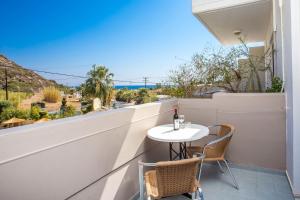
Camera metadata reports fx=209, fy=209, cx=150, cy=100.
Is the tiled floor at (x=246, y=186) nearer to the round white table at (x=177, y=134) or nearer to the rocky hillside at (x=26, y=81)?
the round white table at (x=177, y=134)

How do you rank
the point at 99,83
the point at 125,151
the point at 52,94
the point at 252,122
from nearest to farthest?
1. the point at 125,151
2. the point at 252,122
3. the point at 52,94
4. the point at 99,83

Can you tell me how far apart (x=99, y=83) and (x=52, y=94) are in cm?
1236

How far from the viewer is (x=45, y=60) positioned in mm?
28906

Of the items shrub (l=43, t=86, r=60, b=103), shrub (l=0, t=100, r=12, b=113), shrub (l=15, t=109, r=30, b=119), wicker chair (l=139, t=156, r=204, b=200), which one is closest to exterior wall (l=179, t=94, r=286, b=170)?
wicker chair (l=139, t=156, r=204, b=200)

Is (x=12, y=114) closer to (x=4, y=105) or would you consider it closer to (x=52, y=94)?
(x=4, y=105)

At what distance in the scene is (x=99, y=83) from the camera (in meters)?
24.5

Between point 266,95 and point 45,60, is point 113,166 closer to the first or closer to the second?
point 266,95

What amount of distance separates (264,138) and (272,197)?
0.91m

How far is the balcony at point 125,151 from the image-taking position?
1279 mm

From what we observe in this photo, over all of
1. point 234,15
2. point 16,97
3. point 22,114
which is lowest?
point 22,114

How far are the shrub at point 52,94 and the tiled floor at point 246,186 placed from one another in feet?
36.5

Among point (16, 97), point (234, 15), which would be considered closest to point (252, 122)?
point (234, 15)

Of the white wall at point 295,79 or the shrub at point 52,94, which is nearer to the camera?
the white wall at point 295,79

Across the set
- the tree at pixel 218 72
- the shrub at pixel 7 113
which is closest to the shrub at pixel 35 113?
the shrub at pixel 7 113
